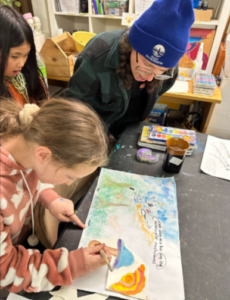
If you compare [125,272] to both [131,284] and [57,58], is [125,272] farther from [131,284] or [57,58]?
[57,58]

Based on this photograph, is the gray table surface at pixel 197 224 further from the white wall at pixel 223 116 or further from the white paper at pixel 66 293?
the white wall at pixel 223 116

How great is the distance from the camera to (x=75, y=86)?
1085 mm

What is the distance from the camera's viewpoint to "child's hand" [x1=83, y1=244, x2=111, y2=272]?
1.95 ft

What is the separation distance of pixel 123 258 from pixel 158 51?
2.59 ft

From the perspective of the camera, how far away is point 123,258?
65 cm

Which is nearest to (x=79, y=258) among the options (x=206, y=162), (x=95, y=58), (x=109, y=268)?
(x=109, y=268)

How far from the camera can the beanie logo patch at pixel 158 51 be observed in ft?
2.87

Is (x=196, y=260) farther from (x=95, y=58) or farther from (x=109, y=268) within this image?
(x=95, y=58)

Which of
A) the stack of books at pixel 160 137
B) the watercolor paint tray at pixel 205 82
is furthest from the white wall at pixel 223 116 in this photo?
the stack of books at pixel 160 137

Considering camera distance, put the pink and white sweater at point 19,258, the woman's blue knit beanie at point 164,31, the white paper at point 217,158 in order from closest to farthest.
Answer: the pink and white sweater at point 19,258 → the woman's blue knit beanie at point 164,31 → the white paper at point 217,158

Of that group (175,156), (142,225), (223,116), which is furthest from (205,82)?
(142,225)

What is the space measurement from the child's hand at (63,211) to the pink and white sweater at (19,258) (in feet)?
0.40

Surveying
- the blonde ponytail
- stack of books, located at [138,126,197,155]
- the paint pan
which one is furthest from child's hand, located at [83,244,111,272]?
stack of books, located at [138,126,197,155]

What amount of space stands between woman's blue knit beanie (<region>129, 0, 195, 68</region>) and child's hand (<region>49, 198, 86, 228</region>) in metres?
0.69
